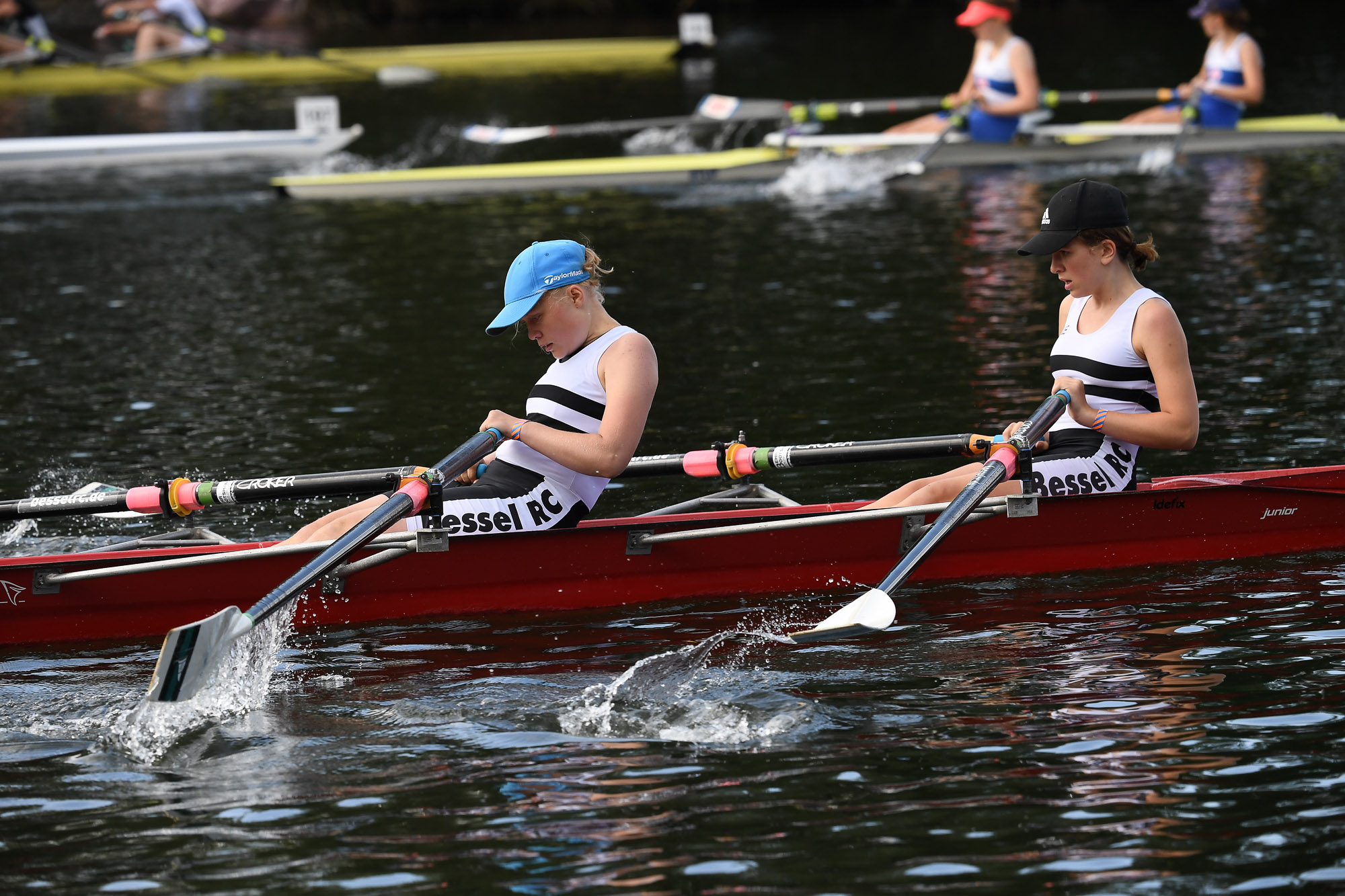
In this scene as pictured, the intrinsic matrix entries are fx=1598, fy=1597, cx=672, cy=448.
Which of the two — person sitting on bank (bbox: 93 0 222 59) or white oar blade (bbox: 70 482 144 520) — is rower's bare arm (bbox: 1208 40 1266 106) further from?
person sitting on bank (bbox: 93 0 222 59)

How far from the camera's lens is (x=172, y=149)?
19.5 m

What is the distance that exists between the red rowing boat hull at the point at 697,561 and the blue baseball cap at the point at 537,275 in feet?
3.57

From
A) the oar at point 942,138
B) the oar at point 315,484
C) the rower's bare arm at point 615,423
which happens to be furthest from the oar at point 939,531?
the oar at point 942,138

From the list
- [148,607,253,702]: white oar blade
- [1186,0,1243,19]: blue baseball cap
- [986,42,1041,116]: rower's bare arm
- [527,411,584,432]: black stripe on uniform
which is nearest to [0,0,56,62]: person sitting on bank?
[986,42,1041,116]: rower's bare arm

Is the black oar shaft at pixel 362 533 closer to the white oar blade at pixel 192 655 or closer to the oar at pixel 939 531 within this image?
the white oar blade at pixel 192 655

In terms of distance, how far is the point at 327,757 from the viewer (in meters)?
5.14

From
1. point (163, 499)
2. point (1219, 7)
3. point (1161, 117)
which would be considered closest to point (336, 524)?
point (163, 499)

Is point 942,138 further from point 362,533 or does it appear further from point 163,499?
point 362,533

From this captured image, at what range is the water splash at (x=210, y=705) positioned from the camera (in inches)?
208

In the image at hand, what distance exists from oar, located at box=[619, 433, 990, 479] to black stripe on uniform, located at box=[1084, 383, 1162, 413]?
45 centimetres

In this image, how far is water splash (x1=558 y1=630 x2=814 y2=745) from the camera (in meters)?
5.22

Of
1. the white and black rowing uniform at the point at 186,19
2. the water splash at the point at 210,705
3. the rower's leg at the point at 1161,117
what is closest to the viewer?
the water splash at the point at 210,705

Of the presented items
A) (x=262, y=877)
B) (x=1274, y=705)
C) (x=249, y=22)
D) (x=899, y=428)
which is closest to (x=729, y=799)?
(x=262, y=877)

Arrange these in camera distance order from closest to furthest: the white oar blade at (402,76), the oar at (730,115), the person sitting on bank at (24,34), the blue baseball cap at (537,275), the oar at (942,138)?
the blue baseball cap at (537,275) < the oar at (942,138) < the oar at (730,115) < the person sitting on bank at (24,34) < the white oar blade at (402,76)
